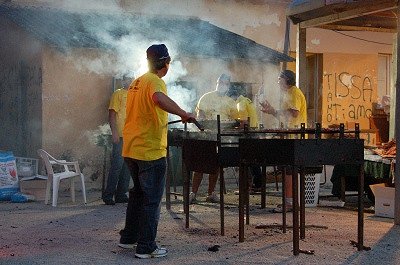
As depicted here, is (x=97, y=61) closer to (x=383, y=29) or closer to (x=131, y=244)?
(x=383, y=29)

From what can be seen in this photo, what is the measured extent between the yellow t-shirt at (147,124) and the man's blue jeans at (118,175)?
437 centimetres

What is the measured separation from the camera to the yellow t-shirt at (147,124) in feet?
22.7

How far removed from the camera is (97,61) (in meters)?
13.7

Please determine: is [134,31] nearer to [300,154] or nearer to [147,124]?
[147,124]

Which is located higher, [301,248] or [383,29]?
[383,29]

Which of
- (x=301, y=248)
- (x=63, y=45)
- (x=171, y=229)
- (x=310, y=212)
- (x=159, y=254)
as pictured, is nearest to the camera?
(x=159, y=254)

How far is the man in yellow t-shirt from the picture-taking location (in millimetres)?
11102

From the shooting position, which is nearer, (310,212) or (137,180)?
(137,180)

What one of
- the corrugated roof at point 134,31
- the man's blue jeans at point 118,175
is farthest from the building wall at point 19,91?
the man's blue jeans at point 118,175

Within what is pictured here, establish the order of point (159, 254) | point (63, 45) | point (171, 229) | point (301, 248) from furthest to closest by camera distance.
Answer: point (63, 45)
point (171, 229)
point (301, 248)
point (159, 254)

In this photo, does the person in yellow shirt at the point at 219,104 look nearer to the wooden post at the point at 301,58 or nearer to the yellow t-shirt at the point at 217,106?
the yellow t-shirt at the point at 217,106

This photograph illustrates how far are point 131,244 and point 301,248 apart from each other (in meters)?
1.84

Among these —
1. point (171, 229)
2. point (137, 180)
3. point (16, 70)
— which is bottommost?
point (171, 229)

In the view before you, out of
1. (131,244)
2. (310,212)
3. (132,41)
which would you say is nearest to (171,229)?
(131,244)
